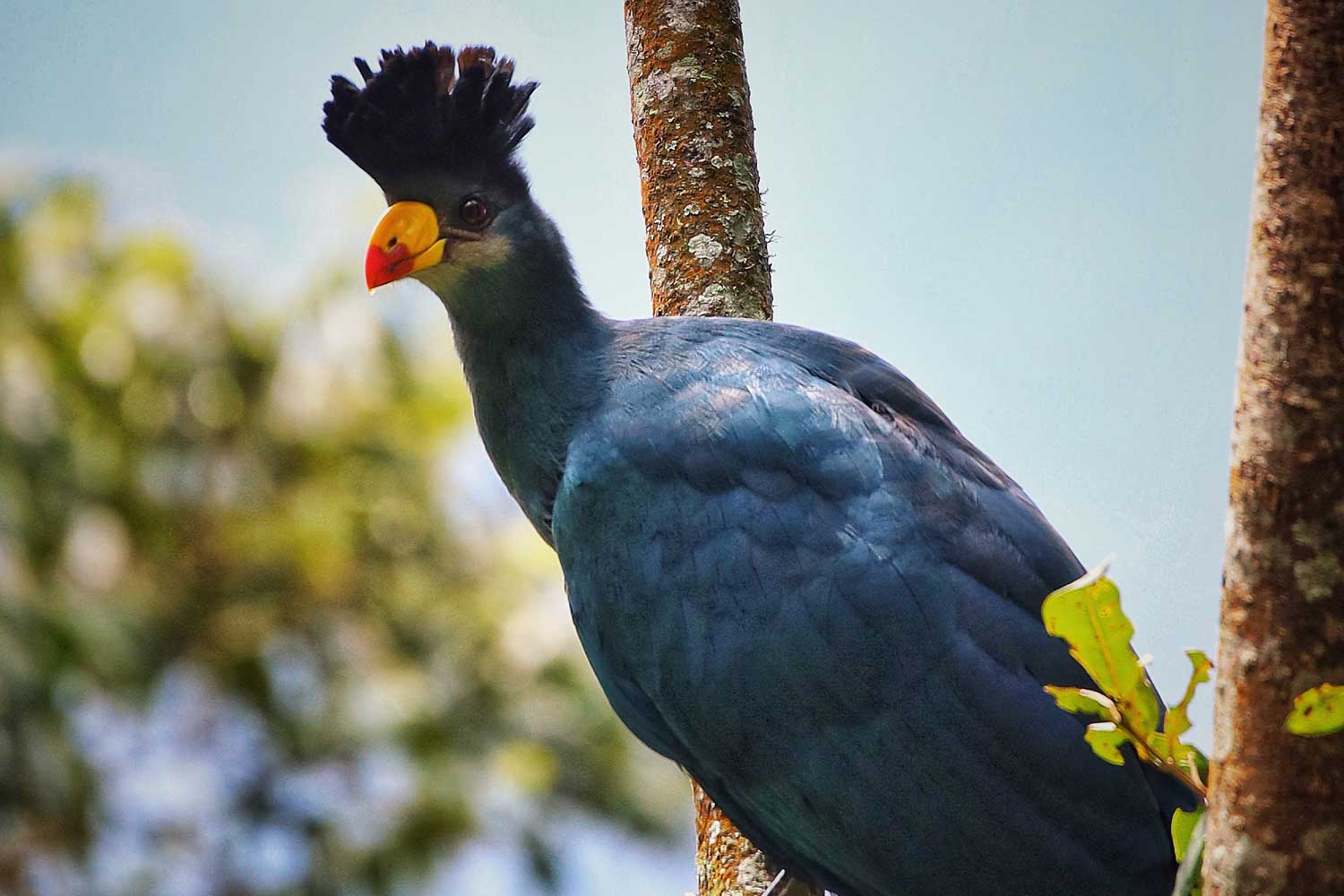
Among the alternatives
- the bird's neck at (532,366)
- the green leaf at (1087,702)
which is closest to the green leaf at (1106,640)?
the green leaf at (1087,702)

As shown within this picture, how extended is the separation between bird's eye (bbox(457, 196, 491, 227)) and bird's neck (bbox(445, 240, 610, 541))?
0.42 feet

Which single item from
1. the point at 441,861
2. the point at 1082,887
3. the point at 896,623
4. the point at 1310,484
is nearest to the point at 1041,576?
the point at 896,623

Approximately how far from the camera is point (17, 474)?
7.32 m

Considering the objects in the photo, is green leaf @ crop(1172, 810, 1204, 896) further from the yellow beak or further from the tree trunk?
the yellow beak

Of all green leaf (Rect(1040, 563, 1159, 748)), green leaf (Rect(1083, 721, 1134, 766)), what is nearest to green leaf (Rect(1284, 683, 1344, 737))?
green leaf (Rect(1040, 563, 1159, 748))

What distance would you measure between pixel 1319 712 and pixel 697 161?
89.4 inches

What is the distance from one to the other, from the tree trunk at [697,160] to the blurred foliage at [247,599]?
4.84 meters

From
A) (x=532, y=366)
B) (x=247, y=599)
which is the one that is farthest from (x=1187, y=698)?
(x=247, y=599)

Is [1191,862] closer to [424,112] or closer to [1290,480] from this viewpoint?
[1290,480]

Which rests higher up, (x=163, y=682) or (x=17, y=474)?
(x=17, y=474)

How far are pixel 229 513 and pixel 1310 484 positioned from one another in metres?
7.11

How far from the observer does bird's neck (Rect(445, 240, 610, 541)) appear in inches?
120

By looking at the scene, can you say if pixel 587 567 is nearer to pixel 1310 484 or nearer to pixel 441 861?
pixel 1310 484

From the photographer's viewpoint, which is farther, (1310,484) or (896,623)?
(896,623)
